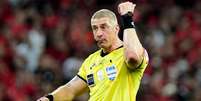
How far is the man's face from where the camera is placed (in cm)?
867

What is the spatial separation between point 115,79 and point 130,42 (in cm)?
52

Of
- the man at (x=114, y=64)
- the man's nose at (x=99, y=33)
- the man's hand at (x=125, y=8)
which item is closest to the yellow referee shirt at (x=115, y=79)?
the man at (x=114, y=64)

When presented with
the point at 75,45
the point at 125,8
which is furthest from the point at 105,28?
the point at 75,45

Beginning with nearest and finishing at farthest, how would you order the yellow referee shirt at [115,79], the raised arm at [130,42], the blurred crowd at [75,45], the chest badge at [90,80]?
the raised arm at [130,42]
the yellow referee shirt at [115,79]
the chest badge at [90,80]
the blurred crowd at [75,45]

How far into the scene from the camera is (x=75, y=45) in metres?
17.0

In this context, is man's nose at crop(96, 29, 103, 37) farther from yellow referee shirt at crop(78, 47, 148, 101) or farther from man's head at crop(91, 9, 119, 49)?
yellow referee shirt at crop(78, 47, 148, 101)

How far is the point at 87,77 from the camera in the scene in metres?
9.02

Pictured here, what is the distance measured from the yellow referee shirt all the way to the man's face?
0.16 metres

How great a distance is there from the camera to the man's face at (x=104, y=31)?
867 cm

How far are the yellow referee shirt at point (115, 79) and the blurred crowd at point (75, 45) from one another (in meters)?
6.37

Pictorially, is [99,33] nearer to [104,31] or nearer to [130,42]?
[104,31]

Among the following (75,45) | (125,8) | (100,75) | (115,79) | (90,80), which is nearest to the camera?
(125,8)

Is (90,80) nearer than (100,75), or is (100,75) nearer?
(100,75)

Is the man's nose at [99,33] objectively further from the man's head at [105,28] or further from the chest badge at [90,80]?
the chest badge at [90,80]
